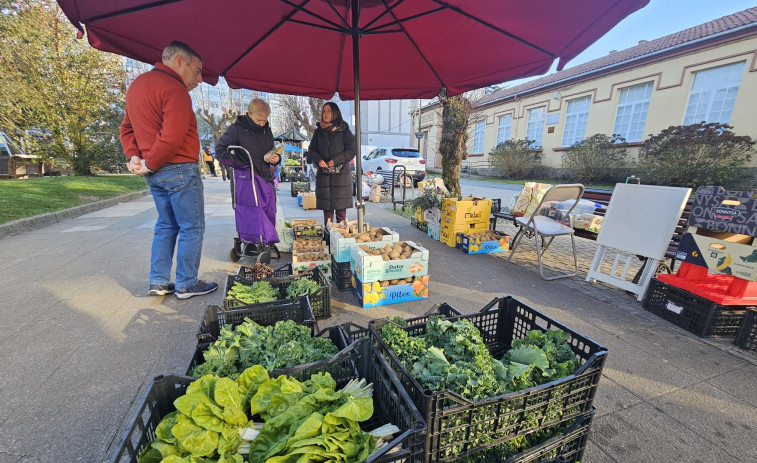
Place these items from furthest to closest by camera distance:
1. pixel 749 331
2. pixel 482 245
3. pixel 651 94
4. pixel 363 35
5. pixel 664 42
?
1. pixel 664 42
2. pixel 651 94
3. pixel 482 245
4. pixel 363 35
5. pixel 749 331

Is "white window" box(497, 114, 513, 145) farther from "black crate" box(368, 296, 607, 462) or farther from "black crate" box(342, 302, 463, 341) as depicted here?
"black crate" box(368, 296, 607, 462)

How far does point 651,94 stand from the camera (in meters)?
12.8

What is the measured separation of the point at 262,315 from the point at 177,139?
1.66 meters

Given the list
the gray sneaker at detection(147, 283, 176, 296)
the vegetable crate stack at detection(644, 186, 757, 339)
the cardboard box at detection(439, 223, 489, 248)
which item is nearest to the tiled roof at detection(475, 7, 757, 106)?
the cardboard box at detection(439, 223, 489, 248)

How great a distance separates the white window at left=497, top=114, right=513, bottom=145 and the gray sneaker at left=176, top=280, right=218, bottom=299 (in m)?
22.0

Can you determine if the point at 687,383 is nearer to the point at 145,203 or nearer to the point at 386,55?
the point at 386,55

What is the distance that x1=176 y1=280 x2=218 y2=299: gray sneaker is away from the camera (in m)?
2.88

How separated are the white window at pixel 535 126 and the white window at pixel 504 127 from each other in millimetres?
1468

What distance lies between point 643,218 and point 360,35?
344 centimetres

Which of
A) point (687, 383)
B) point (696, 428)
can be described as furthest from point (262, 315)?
point (687, 383)

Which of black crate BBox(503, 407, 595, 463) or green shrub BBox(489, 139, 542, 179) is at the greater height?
green shrub BBox(489, 139, 542, 179)

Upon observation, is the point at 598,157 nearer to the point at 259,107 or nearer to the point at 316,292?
the point at 259,107

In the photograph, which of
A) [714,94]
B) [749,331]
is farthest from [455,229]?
[714,94]

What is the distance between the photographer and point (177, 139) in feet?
8.11
